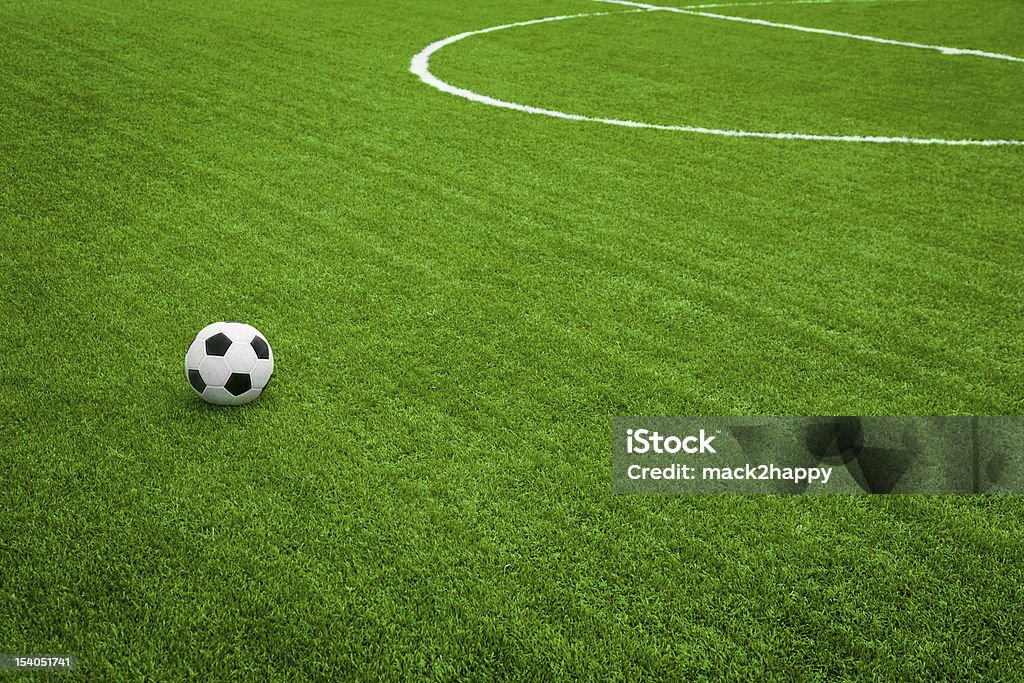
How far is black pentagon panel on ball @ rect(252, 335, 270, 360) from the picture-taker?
2.71 m

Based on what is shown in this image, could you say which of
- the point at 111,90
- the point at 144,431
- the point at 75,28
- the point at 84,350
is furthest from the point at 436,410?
the point at 75,28

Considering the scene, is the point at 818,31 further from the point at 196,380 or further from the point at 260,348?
the point at 196,380

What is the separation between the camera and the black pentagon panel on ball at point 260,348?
2.71 meters

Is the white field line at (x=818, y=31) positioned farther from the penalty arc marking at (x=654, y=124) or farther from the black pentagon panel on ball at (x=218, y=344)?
the black pentagon panel on ball at (x=218, y=344)

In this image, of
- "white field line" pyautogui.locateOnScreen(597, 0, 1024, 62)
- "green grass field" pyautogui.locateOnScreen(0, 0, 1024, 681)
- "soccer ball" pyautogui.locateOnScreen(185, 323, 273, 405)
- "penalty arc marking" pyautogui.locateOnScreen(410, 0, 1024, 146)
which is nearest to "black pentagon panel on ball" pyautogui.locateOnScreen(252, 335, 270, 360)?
"soccer ball" pyautogui.locateOnScreen(185, 323, 273, 405)

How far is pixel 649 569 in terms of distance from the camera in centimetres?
208

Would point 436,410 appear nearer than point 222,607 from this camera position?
No

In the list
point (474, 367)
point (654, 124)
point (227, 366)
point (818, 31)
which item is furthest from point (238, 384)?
point (818, 31)

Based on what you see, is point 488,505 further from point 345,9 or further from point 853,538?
point 345,9

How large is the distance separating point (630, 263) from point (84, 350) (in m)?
2.26

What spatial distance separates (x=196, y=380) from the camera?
2.67 metres

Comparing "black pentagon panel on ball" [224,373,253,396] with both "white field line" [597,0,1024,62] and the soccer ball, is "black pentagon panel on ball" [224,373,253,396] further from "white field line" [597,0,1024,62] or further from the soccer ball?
"white field line" [597,0,1024,62]

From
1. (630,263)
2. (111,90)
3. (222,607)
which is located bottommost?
(222,607)

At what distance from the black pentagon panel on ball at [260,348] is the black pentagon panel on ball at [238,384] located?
0.08 metres
